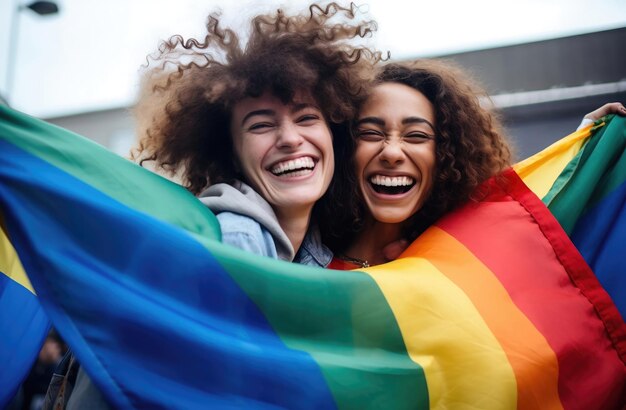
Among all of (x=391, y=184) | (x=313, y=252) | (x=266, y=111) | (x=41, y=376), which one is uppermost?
(x=266, y=111)

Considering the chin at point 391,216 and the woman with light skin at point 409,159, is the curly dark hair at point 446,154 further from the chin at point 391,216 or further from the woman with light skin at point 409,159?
the chin at point 391,216

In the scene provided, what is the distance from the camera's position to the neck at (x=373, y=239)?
2850 millimetres

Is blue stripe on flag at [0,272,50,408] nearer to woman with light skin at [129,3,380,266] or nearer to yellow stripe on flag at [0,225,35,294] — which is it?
yellow stripe on flag at [0,225,35,294]

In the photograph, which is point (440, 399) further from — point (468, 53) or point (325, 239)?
point (468, 53)

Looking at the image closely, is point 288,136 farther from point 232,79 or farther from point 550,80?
point 550,80

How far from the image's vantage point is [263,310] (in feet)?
6.22

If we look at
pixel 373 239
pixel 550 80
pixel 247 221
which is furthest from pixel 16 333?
pixel 550 80

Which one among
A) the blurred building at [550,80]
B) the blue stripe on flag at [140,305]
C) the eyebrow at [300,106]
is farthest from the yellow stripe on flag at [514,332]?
the blurred building at [550,80]

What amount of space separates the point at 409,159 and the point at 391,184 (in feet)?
0.44

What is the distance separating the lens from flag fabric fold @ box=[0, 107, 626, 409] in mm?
1726

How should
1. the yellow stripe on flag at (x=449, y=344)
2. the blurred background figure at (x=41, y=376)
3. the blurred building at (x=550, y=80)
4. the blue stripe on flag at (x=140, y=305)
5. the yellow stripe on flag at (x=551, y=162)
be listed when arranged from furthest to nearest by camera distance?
the blurred building at (x=550, y=80) → the blurred background figure at (x=41, y=376) → the yellow stripe on flag at (x=551, y=162) → the yellow stripe on flag at (x=449, y=344) → the blue stripe on flag at (x=140, y=305)

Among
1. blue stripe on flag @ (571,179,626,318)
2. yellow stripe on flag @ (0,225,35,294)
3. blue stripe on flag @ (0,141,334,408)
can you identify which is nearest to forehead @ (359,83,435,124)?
blue stripe on flag @ (571,179,626,318)

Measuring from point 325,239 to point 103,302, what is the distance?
1.32 metres

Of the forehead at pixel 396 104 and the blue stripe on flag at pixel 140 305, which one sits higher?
the forehead at pixel 396 104
